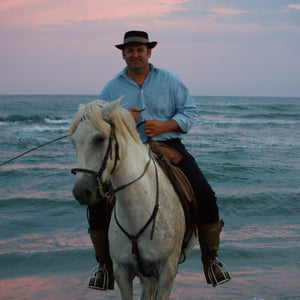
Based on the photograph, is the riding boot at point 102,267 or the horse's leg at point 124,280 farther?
the riding boot at point 102,267

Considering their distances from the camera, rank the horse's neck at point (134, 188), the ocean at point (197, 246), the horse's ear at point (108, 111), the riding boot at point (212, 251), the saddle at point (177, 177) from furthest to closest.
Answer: the ocean at point (197, 246)
the riding boot at point (212, 251)
the saddle at point (177, 177)
the horse's neck at point (134, 188)
the horse's ear at point (108, 111)

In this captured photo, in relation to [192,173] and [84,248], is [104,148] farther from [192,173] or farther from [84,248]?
[84,248]

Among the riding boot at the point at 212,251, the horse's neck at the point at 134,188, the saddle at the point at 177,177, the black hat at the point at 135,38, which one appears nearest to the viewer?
the horse's neck at the point at 134,188

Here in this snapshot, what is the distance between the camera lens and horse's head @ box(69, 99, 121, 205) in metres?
2.55

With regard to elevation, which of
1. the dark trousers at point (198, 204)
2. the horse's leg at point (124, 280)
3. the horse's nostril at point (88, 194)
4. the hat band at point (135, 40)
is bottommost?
the horse's leg at point (124, 280)

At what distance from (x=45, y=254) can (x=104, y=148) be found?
4.52m

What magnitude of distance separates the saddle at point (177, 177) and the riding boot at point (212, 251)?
16 centimetres

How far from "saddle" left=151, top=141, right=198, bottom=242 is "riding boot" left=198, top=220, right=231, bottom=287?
0.52 feet

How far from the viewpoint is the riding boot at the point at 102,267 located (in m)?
3.80

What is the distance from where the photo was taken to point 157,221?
3.15 m

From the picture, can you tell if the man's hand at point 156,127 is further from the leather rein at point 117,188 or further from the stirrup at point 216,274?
the stirrup at point 216,274

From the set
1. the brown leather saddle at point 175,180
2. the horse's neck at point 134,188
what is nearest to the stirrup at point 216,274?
the brown leather saddle at point 175,180

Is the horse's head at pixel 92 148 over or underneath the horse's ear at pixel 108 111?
underneath

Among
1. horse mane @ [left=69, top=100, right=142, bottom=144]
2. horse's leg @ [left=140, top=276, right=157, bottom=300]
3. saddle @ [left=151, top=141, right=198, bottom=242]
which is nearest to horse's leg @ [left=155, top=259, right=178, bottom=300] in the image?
horse's leg @ [left=140, top=276, right=157, bottom=300]
